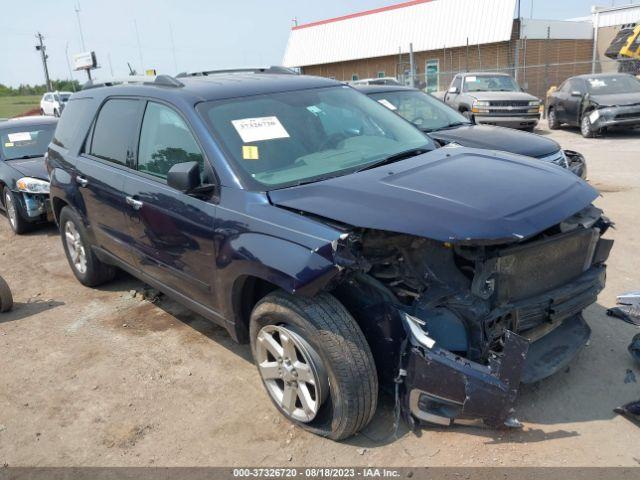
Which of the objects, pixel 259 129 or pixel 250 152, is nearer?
pixel 250 152

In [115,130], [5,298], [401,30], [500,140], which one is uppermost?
[401,30]

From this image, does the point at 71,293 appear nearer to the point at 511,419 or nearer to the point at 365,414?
the point at 365,414

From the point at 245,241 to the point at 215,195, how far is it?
1.38ft

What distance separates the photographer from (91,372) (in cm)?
397

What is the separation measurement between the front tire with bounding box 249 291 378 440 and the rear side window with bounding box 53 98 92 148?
117 inches

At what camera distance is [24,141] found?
857 cm

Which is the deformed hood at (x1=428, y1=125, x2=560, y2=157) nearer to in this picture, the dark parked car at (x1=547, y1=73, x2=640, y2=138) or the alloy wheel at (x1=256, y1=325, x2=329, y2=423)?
the alloy wheel at (x1=256, y1=325, x2=329, y2=423)

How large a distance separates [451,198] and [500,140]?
395 centimetres

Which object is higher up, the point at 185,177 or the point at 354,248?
the point at 185,177

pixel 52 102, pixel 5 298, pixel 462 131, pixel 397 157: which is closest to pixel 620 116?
pixel 462 131

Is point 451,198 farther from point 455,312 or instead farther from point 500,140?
point 500,140

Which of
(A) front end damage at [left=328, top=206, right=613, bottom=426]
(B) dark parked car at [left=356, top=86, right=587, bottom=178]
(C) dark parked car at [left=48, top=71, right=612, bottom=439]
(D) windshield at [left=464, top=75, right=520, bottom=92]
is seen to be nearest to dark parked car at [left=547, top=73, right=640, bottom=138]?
(D) windshield at [left=464, top=75, right=520, bottom=92]

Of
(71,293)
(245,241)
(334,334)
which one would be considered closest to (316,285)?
Answer: (334,334)

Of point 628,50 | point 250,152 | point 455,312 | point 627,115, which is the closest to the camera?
point 455,312
